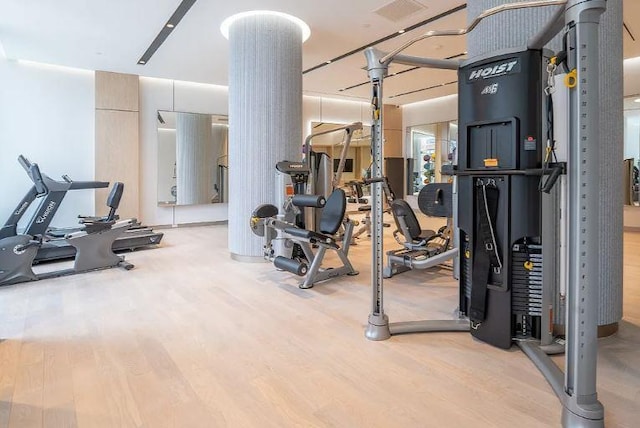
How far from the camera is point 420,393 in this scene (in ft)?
6.30

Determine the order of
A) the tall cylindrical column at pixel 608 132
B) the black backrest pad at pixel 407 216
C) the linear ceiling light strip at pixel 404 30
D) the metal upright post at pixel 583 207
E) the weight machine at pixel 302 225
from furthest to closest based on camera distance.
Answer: the linear ceiling light strip at pixel 404 30 → the black backrest pad at pixel 407 216 → the weight machine at pixel 302 225 → the tall cylindrical column at pixel 608 132 → the metal upright post at pixel 583 207

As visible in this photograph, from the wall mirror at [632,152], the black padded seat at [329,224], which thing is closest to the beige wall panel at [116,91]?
the black padded seat at [329,224]

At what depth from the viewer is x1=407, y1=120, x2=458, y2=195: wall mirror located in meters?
11.3

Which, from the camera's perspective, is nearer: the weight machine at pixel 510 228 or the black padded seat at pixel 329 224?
the weight machine at pixel 510 228

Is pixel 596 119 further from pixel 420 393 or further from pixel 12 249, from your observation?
pixel 12 249

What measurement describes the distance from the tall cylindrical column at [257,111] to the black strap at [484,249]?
9.97 feet

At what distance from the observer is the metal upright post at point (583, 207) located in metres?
1.50

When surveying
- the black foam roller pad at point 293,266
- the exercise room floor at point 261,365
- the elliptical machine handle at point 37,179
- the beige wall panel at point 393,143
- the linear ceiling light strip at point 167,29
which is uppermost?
the linear ceiling light strip at point 167,29

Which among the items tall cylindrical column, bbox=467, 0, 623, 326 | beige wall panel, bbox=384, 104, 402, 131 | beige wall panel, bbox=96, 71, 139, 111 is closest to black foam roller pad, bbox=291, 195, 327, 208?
tall cylindrical column, bbox=467, 0, 623, 326

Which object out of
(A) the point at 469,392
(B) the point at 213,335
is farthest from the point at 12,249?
(A) the point at 469,392

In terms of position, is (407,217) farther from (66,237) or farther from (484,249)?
(66,237)

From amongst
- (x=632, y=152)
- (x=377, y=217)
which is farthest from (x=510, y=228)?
(x=632, y=152)

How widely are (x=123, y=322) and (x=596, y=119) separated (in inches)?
121

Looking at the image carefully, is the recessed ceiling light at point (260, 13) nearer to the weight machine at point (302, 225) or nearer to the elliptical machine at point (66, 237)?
the weight machine at point (302, 225)
